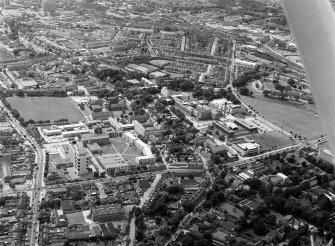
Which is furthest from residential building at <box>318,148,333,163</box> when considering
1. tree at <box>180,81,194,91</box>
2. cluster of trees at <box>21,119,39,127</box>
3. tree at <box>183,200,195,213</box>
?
cluster of trees at <box>21,119,39,127</box>

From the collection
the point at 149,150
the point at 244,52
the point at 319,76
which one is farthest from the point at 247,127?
the point at 319,76

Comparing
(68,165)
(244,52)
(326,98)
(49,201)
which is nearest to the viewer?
(326,98)

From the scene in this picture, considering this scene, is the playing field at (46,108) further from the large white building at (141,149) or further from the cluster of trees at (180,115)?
the cluster of trees at (180,115)

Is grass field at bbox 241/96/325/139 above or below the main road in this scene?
above

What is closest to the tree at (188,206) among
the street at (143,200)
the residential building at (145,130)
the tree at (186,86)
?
the street at (143,200)

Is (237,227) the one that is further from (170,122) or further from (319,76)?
(319,76)

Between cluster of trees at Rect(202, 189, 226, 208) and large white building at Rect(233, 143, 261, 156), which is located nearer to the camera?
cluster of trees at Rect(202, 189, 226, 208)

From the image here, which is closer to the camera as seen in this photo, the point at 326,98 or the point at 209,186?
the point at 326,98

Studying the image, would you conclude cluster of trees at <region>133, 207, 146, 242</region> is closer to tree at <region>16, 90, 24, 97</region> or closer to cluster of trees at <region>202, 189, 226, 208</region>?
cluster of trees at <region>202, 189, 226, 208</region>
